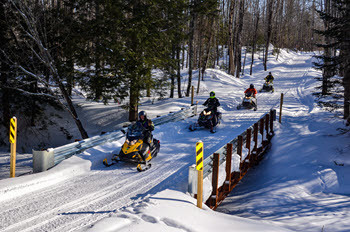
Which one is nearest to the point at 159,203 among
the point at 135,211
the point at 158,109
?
the point at 135,211

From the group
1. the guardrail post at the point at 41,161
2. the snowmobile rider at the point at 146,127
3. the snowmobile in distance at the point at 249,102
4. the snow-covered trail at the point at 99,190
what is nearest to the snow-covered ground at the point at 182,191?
the snow-covered trail at the point at 99,190

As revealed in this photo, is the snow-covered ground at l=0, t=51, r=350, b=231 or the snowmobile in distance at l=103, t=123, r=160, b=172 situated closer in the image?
the snow-covered ground at l=0, t=51, r=350, b=231

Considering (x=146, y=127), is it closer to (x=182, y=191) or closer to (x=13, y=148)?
(x=182, y=191)

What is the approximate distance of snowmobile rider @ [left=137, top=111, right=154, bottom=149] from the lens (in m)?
8.54

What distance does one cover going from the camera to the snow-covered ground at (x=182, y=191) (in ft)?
16.2

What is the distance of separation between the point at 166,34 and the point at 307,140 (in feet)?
28.5

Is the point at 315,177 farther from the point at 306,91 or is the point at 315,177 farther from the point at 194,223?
the point at 306,91

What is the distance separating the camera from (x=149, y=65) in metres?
14.0

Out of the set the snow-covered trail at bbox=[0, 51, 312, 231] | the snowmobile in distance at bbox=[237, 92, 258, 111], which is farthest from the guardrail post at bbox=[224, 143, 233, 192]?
the snowmobile in distance at bbox=[237, 92, 258, 111]

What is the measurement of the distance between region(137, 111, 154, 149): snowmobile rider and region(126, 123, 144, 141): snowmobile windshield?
16 cm

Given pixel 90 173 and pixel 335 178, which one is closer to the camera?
pixel 90 173

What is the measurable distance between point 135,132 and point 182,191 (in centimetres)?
Answer: 293

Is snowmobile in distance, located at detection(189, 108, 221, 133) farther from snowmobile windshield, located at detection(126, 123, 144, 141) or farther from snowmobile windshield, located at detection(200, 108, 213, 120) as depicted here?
snowmobile windshield, located at detection(126, 123, 144, 141)

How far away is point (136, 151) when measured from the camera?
798cm
